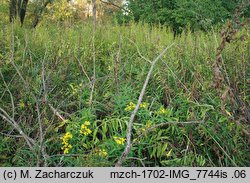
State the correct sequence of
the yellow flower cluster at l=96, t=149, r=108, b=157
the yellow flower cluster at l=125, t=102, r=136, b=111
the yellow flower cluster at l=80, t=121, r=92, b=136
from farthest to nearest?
the yellow flower cluster at l=125, t=102, r=136, b=111, the yellow flower cluster at l=80, t=121, r=92, b=136, the yellow flower cluster at l=96, t=149, r=108, b=157

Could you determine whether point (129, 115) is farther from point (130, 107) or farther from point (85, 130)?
point (85, 130)

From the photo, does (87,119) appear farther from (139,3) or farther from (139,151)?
(139,3)

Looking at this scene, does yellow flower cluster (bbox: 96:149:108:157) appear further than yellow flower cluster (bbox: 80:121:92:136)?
No

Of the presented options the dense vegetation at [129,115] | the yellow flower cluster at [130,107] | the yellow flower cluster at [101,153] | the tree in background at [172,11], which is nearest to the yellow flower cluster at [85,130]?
the dense vegetation at [129,115]

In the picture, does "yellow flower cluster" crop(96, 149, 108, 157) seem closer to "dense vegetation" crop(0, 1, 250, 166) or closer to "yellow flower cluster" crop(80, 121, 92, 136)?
"dense vegetation" crop(0, 1, 250, 166)

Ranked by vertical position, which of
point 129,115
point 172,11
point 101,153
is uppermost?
point 172,11

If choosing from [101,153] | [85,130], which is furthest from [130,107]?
[101,153]

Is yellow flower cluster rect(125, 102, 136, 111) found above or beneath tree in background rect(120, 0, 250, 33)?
beneath

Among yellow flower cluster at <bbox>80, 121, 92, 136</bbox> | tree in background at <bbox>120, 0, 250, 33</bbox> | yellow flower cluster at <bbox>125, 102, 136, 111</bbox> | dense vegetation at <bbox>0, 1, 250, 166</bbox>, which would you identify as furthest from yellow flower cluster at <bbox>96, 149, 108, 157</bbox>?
tree in background at <bbox>120, 0, 250, 33</bbox>

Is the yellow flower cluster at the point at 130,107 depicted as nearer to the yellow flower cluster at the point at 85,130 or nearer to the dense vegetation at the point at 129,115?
the dense vegetation at the point at 129,115

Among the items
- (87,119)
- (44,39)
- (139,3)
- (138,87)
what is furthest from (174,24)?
(87,119)

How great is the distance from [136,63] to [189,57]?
1.95ft

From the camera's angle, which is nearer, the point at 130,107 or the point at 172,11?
the point at 130,107

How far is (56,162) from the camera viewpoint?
8.78 ft
